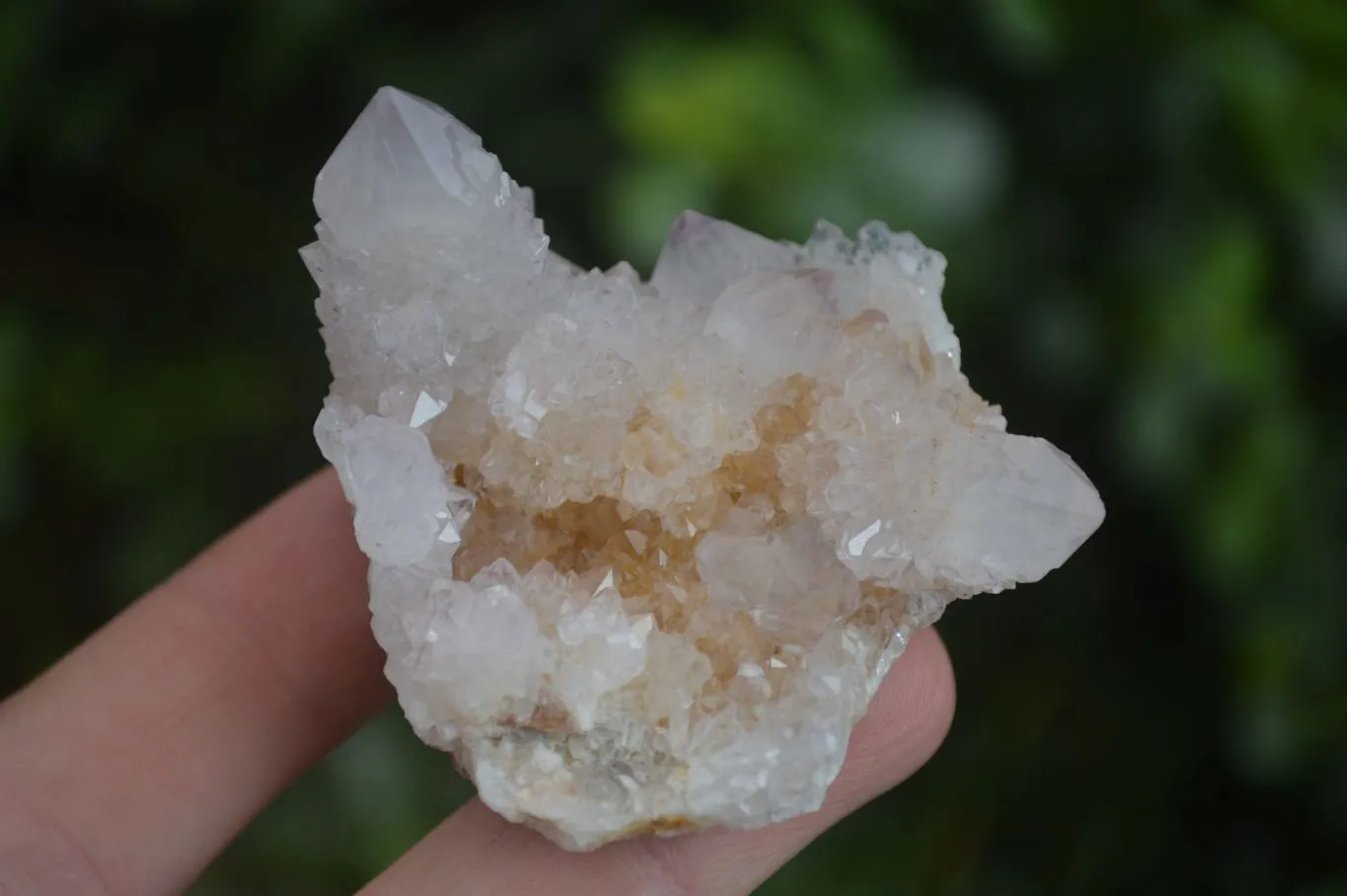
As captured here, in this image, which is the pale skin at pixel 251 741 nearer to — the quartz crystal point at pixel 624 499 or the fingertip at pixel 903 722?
the fingertip at pixel 903 722

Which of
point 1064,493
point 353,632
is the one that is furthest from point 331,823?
point 1064,493

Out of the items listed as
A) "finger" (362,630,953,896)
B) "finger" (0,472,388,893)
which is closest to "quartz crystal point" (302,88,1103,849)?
"finger" (362,630,953,896)

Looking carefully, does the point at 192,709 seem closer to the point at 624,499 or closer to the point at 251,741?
the point at 251,741

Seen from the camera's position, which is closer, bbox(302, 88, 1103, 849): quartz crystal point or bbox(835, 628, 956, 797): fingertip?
bbox(302, 88, 1103, 849): quartz crystal point

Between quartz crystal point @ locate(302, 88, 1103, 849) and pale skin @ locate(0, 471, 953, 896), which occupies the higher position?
quartz crystal point @ locate(302, 88, 1103, 849)

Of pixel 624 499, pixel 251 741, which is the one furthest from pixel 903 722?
pixel 251 741

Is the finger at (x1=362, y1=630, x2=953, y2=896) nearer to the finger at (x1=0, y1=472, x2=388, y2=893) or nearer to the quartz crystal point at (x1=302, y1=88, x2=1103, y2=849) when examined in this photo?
the quartz crystal point at (x1=302, y1=88, x2=1103, y2=849)

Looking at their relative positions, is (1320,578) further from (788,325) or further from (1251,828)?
(788,325)
